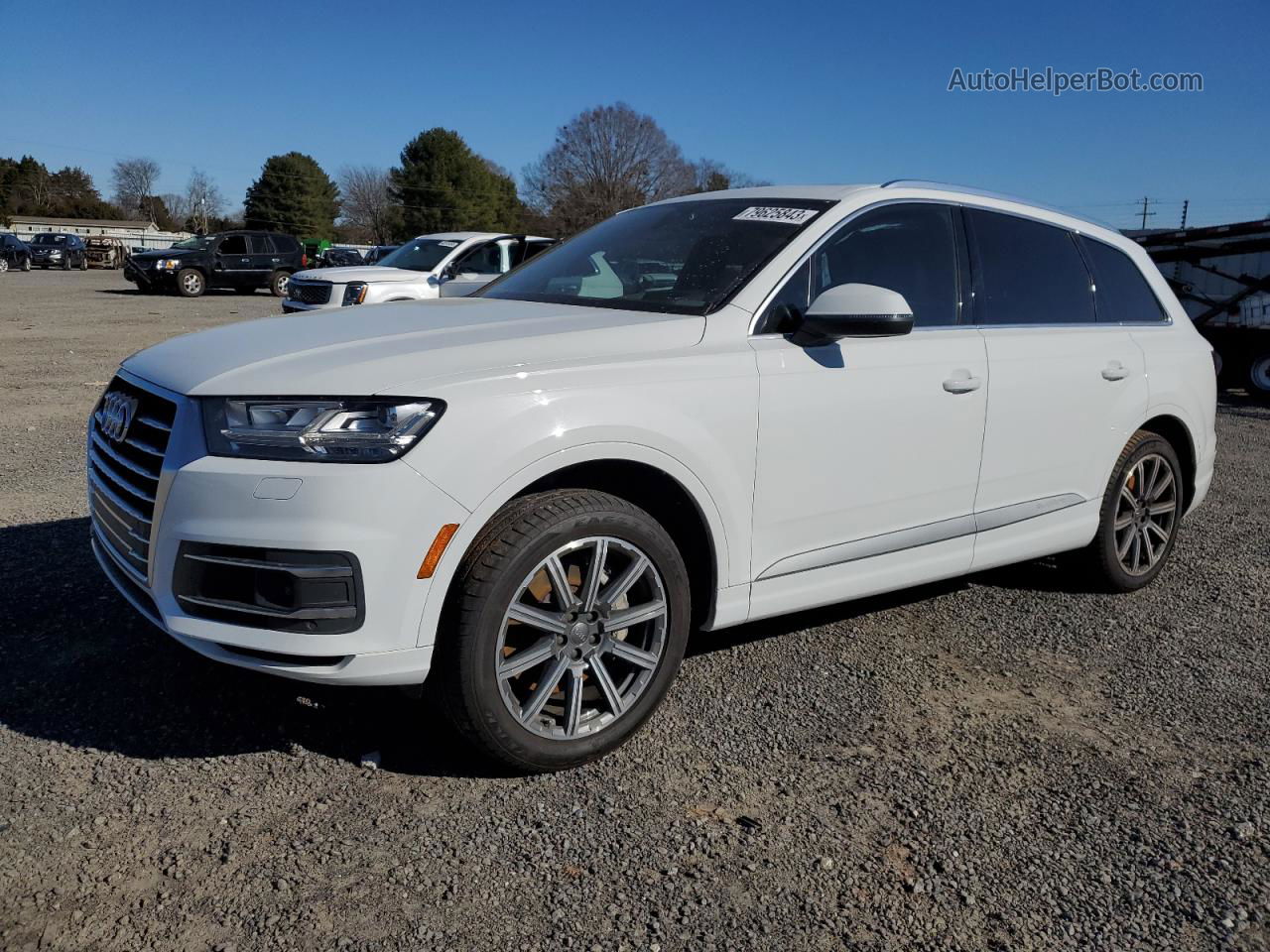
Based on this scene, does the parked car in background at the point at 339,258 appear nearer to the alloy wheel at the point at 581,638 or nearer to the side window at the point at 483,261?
the side window at the point at 483,261

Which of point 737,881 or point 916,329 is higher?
point 916,329

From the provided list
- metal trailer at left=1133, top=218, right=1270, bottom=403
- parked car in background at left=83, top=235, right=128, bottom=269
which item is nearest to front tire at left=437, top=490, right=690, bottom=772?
metal trailer at left=1133, top=218, right=1270, bottom=403

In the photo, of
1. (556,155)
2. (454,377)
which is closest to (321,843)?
(454,377)

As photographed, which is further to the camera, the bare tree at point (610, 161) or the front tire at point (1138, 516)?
the bare tree at point (610, 161)

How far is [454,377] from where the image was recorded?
2.75m

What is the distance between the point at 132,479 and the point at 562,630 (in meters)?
1.32

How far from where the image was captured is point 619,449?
2.97 m

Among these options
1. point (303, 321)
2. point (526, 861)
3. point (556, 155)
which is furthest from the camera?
point (556, 155)

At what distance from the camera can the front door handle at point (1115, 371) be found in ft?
14.5

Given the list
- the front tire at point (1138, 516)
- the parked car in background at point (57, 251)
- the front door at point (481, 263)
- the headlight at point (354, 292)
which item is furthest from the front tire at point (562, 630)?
the parked car in background at point (57, 251)

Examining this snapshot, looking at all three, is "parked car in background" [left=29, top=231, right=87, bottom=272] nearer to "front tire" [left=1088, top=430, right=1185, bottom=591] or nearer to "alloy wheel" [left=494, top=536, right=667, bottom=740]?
"front tire" [left=1088, top=430, right=1185, bottom=591]

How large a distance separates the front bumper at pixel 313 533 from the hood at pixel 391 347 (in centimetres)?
20

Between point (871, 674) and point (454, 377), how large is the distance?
6.76 feet

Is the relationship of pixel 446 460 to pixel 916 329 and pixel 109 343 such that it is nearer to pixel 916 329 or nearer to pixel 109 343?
pixel 916 329
